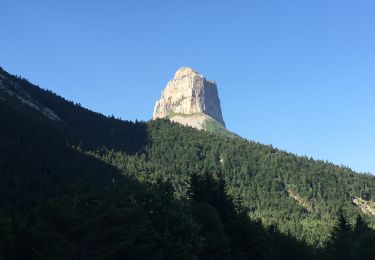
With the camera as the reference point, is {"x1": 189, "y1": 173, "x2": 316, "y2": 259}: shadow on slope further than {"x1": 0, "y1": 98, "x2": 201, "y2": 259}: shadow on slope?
Yes

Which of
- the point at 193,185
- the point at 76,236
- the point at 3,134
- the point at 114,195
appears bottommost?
the point at 76,236

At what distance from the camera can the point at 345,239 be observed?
335ft

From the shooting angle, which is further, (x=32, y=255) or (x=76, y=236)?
(x=32, y=255)

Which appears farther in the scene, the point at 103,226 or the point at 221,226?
the point at 221,226

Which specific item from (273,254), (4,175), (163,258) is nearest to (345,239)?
(273,254)

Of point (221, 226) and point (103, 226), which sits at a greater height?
point (221, 226)

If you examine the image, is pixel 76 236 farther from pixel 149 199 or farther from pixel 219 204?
pixel 219 204

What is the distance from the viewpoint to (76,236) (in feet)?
115

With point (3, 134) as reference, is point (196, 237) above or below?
below

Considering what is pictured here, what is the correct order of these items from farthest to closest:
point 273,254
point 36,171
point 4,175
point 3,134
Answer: point 3,134 < point 36,171 < point 4,175 < point 273,254

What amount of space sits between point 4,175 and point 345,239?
10560cm

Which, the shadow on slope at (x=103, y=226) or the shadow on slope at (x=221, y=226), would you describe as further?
Answer: the shadow on slope at (x=221, y=226)

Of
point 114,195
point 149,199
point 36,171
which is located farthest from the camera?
point 36,171

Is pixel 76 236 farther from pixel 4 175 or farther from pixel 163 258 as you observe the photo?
pixel 4 175
